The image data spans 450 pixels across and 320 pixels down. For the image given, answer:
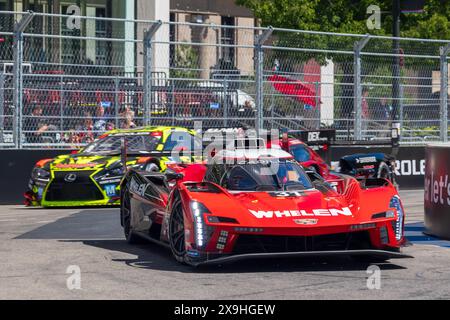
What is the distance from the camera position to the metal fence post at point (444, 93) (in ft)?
74.3

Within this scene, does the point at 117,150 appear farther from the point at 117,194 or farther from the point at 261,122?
the point at 261,122

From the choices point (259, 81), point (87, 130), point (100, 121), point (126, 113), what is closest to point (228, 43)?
point (259, 81)

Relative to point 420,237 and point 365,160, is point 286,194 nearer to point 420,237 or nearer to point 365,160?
point 420,237

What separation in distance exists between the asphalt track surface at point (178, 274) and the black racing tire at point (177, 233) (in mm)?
117

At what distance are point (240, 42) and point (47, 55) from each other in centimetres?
409

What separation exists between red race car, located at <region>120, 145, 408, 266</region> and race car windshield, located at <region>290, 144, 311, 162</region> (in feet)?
21.6

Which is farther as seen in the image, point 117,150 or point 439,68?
point 439,68

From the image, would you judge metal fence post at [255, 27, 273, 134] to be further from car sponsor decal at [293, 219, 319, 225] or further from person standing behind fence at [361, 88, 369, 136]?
car sponsor decal at [293, 219, 319, 225]

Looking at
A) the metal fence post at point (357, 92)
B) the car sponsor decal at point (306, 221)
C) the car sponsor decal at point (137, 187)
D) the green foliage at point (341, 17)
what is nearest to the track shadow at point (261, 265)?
the car sponsor decal at point (306, 221)

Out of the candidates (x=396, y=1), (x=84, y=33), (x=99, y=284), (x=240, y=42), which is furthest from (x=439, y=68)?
(x=99, y=284)

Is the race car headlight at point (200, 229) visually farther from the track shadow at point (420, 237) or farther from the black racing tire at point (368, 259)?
the track shadow at point (420, 237)

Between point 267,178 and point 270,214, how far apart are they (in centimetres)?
104

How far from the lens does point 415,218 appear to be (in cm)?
1518

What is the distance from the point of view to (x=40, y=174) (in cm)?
1692
